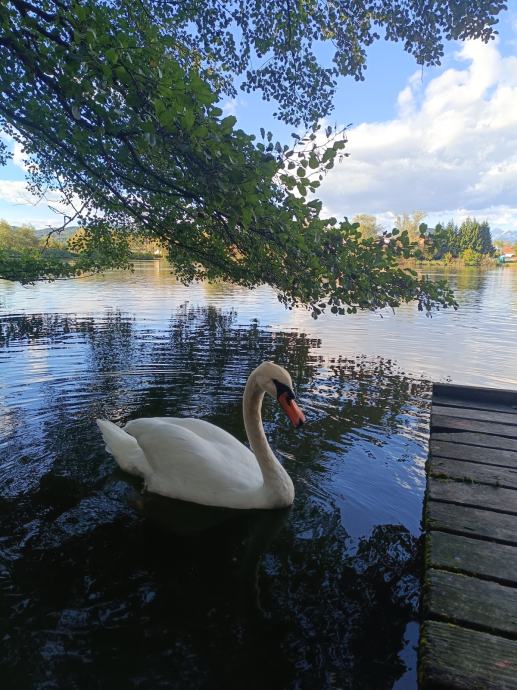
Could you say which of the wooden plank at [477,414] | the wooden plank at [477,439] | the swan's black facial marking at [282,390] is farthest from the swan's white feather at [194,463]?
the wooden plank at [477,414]

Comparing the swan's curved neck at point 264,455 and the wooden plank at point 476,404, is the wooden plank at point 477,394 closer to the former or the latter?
the wooden plank at point 476,404

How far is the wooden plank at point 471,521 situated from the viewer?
11.0 feet

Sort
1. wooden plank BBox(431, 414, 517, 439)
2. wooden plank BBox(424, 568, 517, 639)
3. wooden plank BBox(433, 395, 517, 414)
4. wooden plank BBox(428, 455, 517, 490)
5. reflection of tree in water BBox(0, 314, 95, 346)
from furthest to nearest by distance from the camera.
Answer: reflection of tree in water BBox(0, 314, 95, 346), wooden plank BBox(433, 395, 517, 414), wooden plank BBox(431, 414, 517, 439), wooden plank BBox(428, 455, 517, 490), wooden plank BBox(424, 568, 517, 639)

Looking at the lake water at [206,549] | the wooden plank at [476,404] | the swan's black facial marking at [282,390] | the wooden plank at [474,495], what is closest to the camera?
the lake water at [206,549]

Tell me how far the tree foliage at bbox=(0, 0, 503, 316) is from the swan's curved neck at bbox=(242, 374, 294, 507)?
151cm

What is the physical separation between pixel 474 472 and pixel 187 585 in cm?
304

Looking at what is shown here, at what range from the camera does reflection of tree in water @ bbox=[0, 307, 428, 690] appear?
3025 mm

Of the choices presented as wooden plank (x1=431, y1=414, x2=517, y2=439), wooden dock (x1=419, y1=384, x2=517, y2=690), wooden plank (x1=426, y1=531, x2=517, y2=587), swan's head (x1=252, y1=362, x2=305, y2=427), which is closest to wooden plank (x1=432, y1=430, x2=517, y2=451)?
wooden dock (x1=419, y1=384, x2=517, y2=690)

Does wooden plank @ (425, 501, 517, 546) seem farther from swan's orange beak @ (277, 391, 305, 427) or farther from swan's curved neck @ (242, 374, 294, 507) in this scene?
swan's curved neck @ (242, 374, 294, 507)

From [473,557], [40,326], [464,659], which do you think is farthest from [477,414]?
[40,326]

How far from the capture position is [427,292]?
5625 millimetres

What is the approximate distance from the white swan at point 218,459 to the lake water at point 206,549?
0.76 ft

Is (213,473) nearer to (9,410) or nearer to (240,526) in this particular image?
(240,526)

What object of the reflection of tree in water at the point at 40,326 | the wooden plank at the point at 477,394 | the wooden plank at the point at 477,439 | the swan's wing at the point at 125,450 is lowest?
the swan's wing at the point at 125,450
